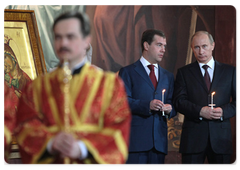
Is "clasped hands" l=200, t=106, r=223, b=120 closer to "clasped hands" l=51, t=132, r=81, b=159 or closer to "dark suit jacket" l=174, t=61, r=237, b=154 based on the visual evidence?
"dark suit jacket" l=174, t=61, r=237, b=154

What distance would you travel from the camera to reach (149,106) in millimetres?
3604

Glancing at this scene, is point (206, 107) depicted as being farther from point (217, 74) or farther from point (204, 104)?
point (217, 74)

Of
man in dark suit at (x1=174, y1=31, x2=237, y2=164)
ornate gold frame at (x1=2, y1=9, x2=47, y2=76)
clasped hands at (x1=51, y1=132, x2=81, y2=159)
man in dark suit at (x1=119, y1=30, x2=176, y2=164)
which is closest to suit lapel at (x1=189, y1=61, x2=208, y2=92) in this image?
man in dark suit at (x1=174, y1=31, x2=237, y2=164)

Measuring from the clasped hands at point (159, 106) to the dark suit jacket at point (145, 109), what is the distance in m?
0.06

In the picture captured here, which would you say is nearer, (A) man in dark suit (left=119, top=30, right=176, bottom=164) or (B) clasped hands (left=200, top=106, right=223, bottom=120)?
(B) clasped hands (left=200, top=106, right=223, bottom=120)

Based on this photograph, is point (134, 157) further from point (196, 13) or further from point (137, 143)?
point (196, 13)

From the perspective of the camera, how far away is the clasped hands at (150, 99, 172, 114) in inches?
139

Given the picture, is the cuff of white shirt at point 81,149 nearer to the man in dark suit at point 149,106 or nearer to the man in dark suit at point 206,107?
the man in dark suit at point 149,106

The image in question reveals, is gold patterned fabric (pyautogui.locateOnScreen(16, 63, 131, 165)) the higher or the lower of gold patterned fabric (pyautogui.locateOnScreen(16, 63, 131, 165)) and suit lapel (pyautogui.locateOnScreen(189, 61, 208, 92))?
the lower

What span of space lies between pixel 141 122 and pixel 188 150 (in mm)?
503

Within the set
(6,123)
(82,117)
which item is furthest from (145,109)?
(6,123)

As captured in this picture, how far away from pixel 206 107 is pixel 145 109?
0.55 meters

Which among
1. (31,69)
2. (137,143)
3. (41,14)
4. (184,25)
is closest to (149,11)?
(184,25)

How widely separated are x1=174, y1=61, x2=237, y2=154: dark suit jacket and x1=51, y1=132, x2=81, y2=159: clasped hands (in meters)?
1.53
